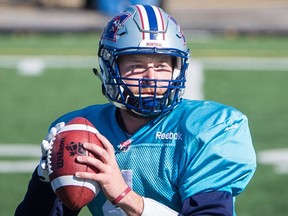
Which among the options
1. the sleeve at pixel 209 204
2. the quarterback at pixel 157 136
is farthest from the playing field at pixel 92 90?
the sleeve at pixel 209 204

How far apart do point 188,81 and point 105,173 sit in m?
Result: 7.41

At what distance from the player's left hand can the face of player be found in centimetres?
42

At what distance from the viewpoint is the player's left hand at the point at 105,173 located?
11.4ft

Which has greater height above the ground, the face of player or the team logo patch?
the team logo patch

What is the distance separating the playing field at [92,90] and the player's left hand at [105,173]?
9.83ft

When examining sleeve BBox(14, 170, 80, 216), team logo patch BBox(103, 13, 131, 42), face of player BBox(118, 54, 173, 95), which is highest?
team logo patch BBox(103, 13, 131, 42)

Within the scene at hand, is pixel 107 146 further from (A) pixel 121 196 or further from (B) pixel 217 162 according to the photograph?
(B) pixel 217 162

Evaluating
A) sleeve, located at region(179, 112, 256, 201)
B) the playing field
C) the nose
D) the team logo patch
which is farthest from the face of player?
the playing field

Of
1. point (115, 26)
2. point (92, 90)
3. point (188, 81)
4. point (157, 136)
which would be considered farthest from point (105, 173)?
point (188, 81)

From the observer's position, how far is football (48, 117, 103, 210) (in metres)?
3.51

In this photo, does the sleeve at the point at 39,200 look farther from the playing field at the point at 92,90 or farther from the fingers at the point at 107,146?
the playing field at the point at 92,90

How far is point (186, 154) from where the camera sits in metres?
3.71

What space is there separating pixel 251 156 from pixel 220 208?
0.97 feet

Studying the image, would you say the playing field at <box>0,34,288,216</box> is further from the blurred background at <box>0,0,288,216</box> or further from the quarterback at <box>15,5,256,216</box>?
the quarterback at <box>15,5,256,216</box>
